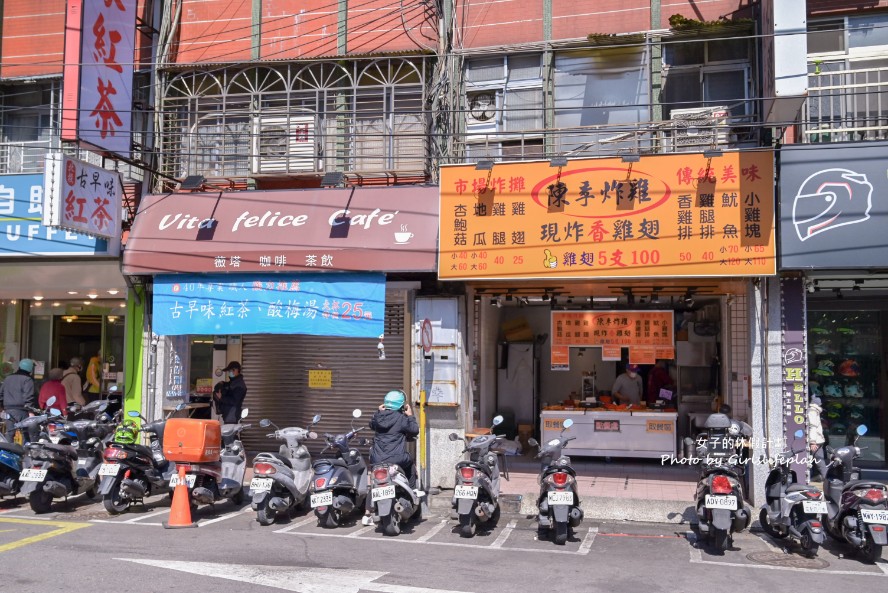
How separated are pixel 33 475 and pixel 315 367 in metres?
5.76

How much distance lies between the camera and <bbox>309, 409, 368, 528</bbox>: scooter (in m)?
9.78

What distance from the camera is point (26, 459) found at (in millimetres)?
10766

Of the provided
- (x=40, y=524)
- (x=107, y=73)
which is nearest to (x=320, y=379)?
(x=40, y=524)

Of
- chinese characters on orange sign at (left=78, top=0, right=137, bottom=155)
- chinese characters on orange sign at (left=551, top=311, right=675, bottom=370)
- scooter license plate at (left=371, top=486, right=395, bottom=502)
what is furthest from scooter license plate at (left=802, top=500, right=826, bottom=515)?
chinese characters on orange sign at (left=78, top=0, right=137, bottom=155)

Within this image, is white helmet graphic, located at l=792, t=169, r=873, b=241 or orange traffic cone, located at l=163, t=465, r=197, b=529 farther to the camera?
white helmet graphic, located at l=792, t=169, r=873, b=241

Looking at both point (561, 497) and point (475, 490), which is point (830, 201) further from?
point (475, 490)

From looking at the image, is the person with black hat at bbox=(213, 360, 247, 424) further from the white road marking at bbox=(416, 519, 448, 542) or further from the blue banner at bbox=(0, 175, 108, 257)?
the white road marking at bbox=(416, 519, 448, 542)

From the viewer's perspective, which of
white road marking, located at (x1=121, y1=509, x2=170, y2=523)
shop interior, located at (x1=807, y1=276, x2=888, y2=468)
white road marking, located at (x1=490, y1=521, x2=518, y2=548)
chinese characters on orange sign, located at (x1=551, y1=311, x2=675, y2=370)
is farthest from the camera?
chinese characters on orange sign, located at (x1=551, y1=311, x2=675, y2=370)

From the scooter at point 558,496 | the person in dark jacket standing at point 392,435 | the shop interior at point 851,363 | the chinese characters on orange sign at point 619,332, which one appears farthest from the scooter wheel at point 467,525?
the shop interior at point 851,363

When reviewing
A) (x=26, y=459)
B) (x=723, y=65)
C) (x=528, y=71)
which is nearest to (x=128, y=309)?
(x=26, y=459)

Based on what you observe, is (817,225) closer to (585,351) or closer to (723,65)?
(723,65)

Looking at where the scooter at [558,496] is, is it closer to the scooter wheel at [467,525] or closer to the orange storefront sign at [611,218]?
the scooter wheel at [467,525]

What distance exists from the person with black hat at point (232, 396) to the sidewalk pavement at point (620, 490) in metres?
4.39

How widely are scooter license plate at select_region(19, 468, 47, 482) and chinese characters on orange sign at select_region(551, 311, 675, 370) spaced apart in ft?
27.4
